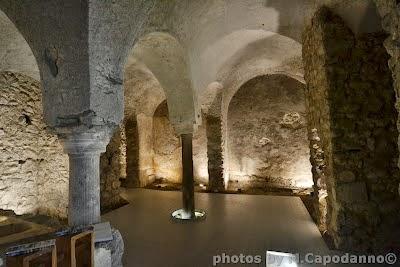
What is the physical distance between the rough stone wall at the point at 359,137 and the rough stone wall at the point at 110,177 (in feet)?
15.1

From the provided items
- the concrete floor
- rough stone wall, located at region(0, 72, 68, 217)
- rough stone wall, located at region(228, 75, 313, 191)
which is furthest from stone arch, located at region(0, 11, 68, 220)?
rough stone wall, located at region(228, 75, 313, 191)

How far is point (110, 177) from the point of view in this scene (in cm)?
657

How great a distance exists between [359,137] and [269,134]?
4.96m

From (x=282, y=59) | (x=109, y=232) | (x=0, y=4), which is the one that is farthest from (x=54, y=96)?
(x=282, y=59)

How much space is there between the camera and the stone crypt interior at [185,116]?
2.70 m

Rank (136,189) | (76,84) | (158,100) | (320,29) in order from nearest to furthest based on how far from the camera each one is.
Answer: (76,84)
(320,29)
(136,189)
(158,100)

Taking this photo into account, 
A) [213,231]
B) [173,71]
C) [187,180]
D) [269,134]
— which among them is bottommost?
[213,231]

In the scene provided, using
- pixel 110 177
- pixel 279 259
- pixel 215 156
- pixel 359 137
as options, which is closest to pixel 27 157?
pixel 110 177

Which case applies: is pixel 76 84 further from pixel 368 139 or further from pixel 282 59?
pixel 282 59

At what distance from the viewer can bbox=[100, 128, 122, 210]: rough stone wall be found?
6.31 metres

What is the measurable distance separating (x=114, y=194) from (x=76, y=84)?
456cm

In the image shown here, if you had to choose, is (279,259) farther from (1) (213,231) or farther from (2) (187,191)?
(2) (187,191)

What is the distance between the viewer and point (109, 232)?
270 cm

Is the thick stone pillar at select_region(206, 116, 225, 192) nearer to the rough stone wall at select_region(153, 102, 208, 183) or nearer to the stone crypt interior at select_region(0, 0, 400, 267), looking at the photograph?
the stone crypt interior at select_region(0, 0, 400, 267)
